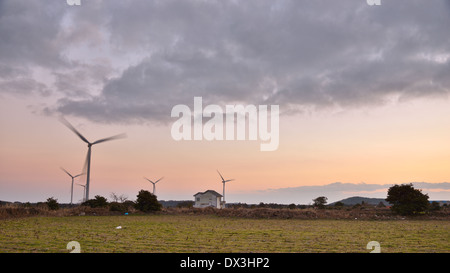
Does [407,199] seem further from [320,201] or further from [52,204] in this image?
[52,204]

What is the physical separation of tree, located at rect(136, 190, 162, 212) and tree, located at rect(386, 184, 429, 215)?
38.6m

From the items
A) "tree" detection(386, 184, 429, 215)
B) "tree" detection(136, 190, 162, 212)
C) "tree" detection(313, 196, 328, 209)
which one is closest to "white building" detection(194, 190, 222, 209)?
"tree" detection(313, 196, 328, 209)

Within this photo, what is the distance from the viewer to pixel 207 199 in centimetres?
9694

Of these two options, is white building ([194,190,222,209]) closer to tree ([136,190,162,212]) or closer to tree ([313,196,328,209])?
tree ([313,196,328,209])

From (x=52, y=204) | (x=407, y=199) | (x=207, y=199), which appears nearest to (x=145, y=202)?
(x=52, y=204)

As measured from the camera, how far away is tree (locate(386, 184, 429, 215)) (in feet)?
165

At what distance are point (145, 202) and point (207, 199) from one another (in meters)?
39.2

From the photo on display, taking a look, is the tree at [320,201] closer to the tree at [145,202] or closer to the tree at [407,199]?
the tree at [407,199]

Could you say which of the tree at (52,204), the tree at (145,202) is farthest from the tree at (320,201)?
the tree at (52,204)
